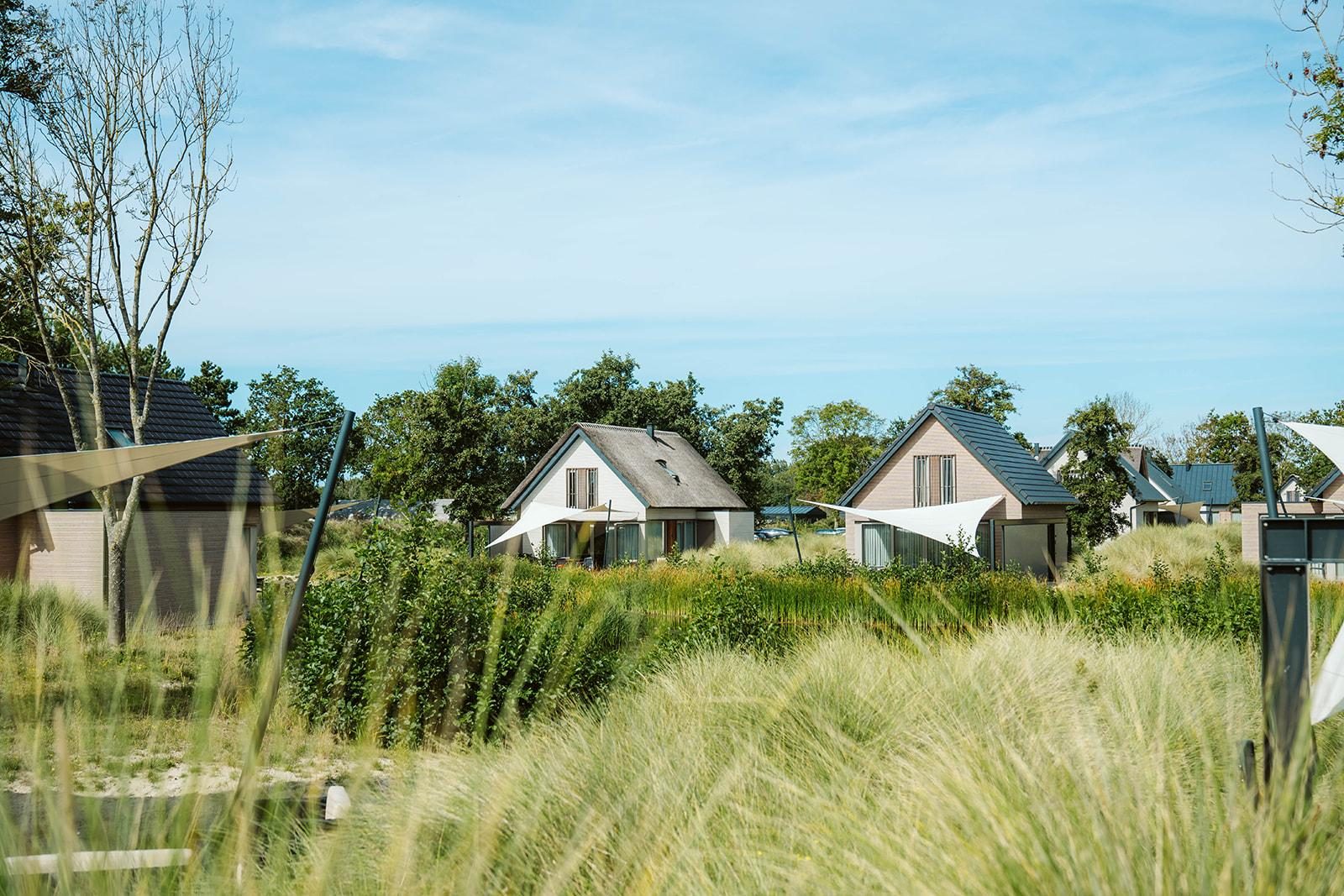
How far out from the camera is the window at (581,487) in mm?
32219

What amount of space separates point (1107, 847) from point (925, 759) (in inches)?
44.4

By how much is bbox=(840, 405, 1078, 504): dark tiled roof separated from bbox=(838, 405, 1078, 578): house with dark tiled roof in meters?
0.03

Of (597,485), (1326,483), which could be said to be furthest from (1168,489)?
(597,485)

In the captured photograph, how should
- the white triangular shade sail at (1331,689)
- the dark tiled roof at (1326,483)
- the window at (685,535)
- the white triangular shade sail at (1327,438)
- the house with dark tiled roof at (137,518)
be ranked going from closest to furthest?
the white triangular shade sail at (1331,689), the white triangular shade sail at (1327,438), the house with dark tiled roof at (137,518), the window at (685,535), the dark tiled roof at (1326,483)

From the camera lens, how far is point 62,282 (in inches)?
503

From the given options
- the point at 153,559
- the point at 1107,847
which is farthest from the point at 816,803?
the point at 153,559

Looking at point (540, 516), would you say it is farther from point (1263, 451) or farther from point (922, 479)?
point (1263, 451)

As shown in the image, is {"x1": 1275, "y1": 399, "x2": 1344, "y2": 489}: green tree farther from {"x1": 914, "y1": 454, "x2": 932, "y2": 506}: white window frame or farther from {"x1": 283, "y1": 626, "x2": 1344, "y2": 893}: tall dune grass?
{"x1": 283, "y1": 626, "x2": 1344, "y2": 893}: tall dune grass

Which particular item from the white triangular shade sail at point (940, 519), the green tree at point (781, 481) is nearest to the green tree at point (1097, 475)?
the white triangular shade sail at point (940, 519)

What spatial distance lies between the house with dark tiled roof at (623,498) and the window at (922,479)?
7386 millimetres

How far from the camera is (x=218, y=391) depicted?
149 ft

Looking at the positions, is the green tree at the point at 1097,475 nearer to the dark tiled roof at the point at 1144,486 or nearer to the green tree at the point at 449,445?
the dark tiled roof at the point at 1144,486

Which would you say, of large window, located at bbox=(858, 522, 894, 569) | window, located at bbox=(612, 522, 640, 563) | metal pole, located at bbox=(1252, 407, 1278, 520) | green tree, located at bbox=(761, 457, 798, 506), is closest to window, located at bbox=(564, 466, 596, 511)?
window, located at bbox=(612, 522, 640, 563)

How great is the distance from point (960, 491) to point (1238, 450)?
86.4 feet
